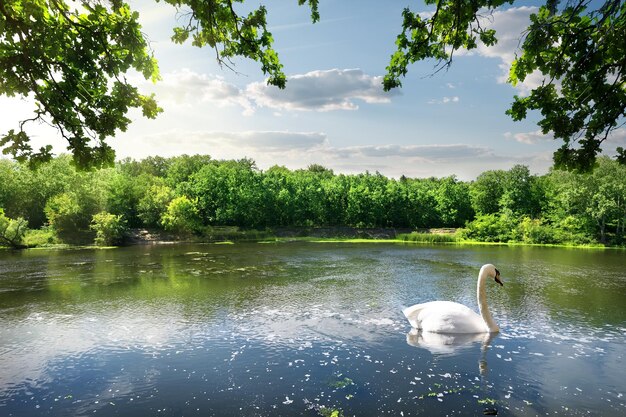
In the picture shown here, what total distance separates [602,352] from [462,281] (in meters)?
12.5

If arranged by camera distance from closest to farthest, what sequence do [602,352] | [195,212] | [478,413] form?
[478,413]
[602,352]
[195,212]

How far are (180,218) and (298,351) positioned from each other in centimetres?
5328

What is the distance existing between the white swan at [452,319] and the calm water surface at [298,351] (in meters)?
0.56

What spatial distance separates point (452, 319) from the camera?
1369cm

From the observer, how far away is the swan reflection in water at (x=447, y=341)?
40.1 feet

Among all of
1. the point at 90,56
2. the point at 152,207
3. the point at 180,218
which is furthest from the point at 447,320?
the point at 152,207

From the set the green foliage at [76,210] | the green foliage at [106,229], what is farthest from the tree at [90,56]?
the green foliage at [76,210]

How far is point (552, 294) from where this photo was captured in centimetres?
2066

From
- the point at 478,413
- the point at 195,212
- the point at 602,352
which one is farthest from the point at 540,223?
the point at 478,413

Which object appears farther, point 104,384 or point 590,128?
point 104,384

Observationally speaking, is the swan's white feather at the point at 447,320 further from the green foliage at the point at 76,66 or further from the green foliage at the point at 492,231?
the green foliage at the point at 492,231

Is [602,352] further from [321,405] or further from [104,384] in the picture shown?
[104,384]

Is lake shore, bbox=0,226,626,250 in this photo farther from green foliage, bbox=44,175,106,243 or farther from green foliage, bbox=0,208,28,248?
green foliage, bbox=44,175,106,243

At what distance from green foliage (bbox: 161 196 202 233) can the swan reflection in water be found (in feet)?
173
